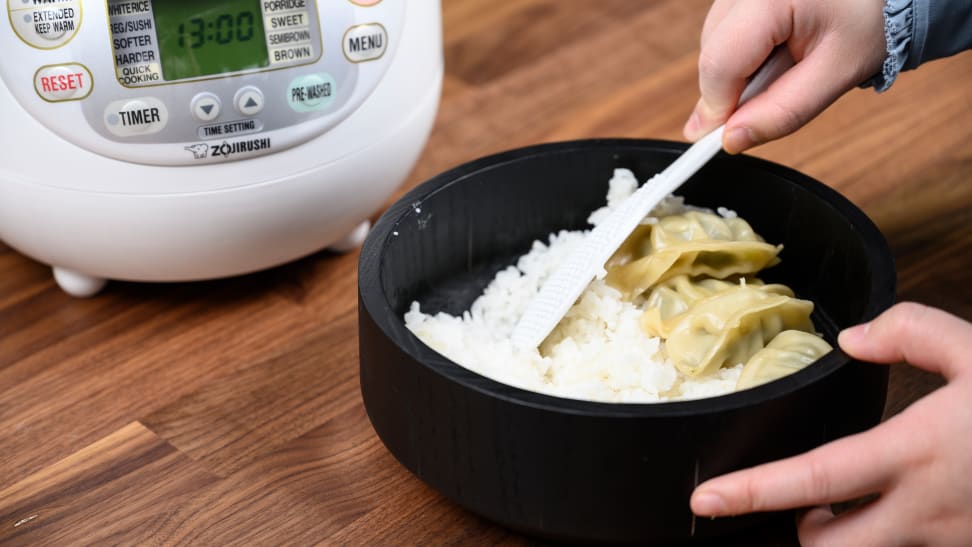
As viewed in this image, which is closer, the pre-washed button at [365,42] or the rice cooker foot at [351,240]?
the pre-washed button at [365,42]

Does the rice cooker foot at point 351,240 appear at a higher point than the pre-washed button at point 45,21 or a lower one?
lower

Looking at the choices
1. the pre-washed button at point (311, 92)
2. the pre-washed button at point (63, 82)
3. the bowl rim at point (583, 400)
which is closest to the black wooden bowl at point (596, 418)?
the bowl rim at point (583, 400)

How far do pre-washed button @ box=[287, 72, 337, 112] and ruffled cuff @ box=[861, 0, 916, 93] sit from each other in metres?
0.39

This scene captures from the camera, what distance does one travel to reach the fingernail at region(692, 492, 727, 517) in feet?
1.87

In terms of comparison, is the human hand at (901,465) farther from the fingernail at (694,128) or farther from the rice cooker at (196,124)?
the rice cooker at (196,124)

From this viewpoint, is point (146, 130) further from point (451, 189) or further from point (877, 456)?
point (877, 456)

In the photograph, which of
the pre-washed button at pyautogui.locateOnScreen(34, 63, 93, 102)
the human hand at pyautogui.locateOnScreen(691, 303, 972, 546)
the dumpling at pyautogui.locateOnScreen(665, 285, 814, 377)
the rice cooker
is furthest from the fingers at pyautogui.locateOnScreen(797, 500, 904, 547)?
the pre-washed button at pyautogui.locateOnScreen(34, 63, 93, 102)

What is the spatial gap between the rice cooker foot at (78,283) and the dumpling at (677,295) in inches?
17.6

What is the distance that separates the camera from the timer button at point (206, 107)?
0.77 meters

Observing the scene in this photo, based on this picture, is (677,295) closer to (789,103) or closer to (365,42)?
(789,103)

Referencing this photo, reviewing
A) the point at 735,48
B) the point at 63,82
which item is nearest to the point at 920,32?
the point at 735,48

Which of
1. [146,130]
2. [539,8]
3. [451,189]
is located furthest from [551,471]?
[539,8]

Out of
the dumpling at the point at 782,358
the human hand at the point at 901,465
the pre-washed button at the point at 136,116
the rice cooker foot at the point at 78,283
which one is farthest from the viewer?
the rice cooker foot at the point at 78,283

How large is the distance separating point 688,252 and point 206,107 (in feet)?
1.16
